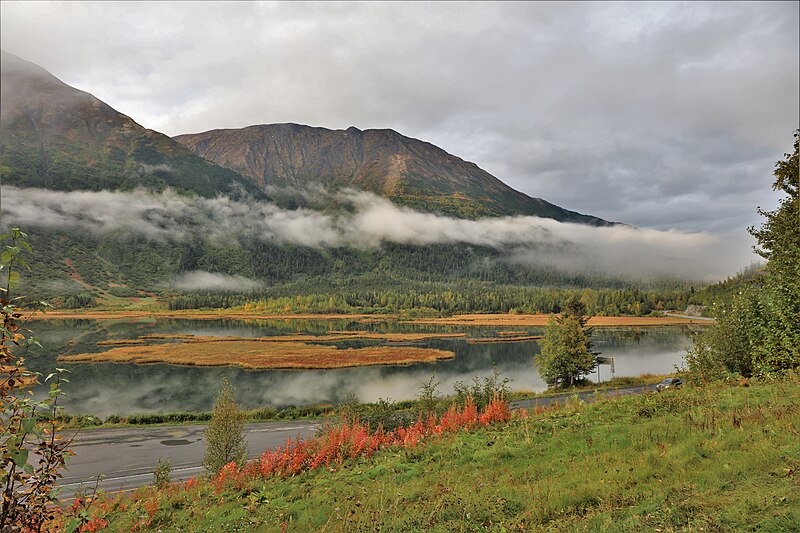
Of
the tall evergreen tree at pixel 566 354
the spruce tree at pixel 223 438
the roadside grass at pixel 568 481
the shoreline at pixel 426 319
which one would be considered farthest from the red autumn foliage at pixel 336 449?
the shoreline at pixel 426 319

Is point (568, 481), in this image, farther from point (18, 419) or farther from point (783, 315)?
point (783, 315)

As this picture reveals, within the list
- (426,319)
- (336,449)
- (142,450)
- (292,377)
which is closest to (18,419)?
(336,449)

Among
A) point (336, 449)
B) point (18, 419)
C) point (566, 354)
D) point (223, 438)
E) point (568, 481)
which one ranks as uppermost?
point (18, 419)

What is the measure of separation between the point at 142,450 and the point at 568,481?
33.2m

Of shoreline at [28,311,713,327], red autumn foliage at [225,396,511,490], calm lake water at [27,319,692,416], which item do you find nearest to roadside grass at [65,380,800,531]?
red autumn foliage at [225,396,511,490]

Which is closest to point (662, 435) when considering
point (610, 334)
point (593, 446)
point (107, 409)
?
point (593, 446)

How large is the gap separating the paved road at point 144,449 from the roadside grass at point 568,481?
36.8 ft

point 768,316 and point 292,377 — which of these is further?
point 292,377

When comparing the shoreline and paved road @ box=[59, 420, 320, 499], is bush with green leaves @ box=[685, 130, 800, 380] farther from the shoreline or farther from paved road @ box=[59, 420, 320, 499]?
the shoreline

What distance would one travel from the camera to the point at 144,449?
3169 cm

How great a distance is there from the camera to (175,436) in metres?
35.5

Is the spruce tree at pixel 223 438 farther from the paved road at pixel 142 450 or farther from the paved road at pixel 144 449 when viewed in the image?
the paved road at pixel 142 450

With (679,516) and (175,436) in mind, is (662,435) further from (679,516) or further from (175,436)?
(175,436)

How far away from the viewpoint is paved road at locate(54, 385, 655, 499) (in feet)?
81.7
